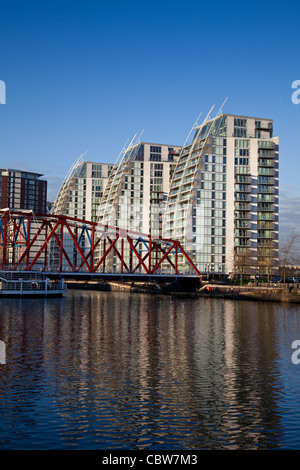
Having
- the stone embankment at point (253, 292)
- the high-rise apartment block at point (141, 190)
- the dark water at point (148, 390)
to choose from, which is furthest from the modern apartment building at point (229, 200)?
the dark water at point (148, 390)

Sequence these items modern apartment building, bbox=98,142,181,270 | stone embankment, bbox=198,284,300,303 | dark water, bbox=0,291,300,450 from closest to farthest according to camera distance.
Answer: dark water, bbox=0,291,300,450, stone embankment, bbox=198,284,300,303, modern apartment building, bbox=98,142,181,270

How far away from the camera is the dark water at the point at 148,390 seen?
65.7ft

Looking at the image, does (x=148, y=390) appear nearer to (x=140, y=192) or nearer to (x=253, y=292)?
(x=253, y=292)

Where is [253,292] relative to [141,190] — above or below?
below

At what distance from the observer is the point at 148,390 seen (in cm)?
2689

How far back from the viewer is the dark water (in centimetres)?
2003

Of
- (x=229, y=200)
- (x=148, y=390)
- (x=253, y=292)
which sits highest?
(x=229, y=200)

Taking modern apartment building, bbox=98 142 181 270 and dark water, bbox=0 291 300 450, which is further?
modern apartment building, bbox=98 142 181 270

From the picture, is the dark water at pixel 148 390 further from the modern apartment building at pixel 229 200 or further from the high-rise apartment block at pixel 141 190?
the high-rise apartment block at pixel 141 190

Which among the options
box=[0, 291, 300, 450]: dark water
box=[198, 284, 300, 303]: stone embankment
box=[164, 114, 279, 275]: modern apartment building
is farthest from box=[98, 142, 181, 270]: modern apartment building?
box=[0, 291, 300, 450]: dark water

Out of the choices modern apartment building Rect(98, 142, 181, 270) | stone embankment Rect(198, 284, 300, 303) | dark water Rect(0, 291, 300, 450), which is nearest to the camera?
dark water Rect(0, 291, 300, 450)

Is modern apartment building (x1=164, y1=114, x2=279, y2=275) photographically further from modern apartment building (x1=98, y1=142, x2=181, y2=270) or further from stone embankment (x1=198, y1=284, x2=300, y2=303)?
modern apartment building (x1=98, y1=142, x2=181, y2=270)

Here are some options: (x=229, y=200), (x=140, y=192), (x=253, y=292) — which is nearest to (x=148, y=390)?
(x=253, y=292)

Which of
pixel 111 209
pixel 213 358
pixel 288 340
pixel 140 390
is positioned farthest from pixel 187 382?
pixel 111 209
